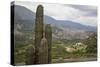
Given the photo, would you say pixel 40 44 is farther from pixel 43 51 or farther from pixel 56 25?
pixel 56 25

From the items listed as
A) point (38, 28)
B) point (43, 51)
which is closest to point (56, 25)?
point (38, 28)

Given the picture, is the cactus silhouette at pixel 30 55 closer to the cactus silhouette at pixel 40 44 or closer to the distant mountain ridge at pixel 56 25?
the cactus silhouette at pixel 40 44

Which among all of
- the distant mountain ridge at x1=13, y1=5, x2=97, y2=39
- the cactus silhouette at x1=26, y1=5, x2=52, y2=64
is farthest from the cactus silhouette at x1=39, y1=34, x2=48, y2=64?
the distant mountain ridge at x1=13, y1=5, x2=97, y2=39

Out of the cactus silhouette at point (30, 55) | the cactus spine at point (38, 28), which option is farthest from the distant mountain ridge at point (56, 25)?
the cactus silhouette at point (30, 55)

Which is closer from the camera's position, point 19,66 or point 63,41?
point 19,66

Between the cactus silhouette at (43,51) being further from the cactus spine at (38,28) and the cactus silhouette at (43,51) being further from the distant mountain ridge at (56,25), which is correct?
the distant mountain ridge at (56,25)

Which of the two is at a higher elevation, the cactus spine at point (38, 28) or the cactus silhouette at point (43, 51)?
the cactus spine at point (38, 28)

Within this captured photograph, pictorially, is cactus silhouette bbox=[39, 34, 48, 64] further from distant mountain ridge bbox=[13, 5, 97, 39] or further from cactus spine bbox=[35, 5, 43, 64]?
distant mountain ridge bbox=[13, 5, 97, 39]

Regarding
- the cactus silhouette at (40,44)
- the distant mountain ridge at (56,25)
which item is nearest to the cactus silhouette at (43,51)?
the cactus silhouette at (40,44)

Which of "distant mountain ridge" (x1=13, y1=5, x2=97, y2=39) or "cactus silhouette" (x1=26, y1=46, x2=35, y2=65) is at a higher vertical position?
"distant mountain ridge" (x1=13, y1=5, x2=97, y2=39)
